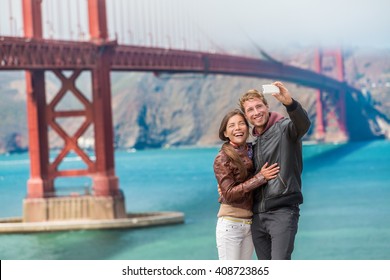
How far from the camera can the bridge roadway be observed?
81.0 ft

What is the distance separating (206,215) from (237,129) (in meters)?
28.5

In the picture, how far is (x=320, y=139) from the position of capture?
67.6 m

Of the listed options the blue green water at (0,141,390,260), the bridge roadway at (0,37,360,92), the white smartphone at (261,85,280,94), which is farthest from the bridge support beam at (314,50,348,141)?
the white smartphone at (261,85,280,94)

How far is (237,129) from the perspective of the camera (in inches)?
165

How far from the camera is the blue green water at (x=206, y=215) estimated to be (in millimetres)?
23172

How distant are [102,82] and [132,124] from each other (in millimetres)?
73294

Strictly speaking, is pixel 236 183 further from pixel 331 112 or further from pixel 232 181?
pixel 331 112

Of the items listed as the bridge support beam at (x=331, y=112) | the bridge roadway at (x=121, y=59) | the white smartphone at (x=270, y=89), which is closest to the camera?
the white smartphone at (x=270, y=89)

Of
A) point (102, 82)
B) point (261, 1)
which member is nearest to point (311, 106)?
point (261, 1)

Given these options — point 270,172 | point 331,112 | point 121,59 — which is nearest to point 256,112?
point 270,172

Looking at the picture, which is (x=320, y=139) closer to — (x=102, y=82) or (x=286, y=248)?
(x=102, y=82)

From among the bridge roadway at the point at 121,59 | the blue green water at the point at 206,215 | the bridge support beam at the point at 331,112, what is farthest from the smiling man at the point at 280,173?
the bridge support beam at the point at 331,112

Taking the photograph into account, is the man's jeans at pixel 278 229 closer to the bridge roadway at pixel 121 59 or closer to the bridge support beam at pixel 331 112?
the bridge roadway at pixel 121 59

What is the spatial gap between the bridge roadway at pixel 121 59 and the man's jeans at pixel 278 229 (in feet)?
66.7
